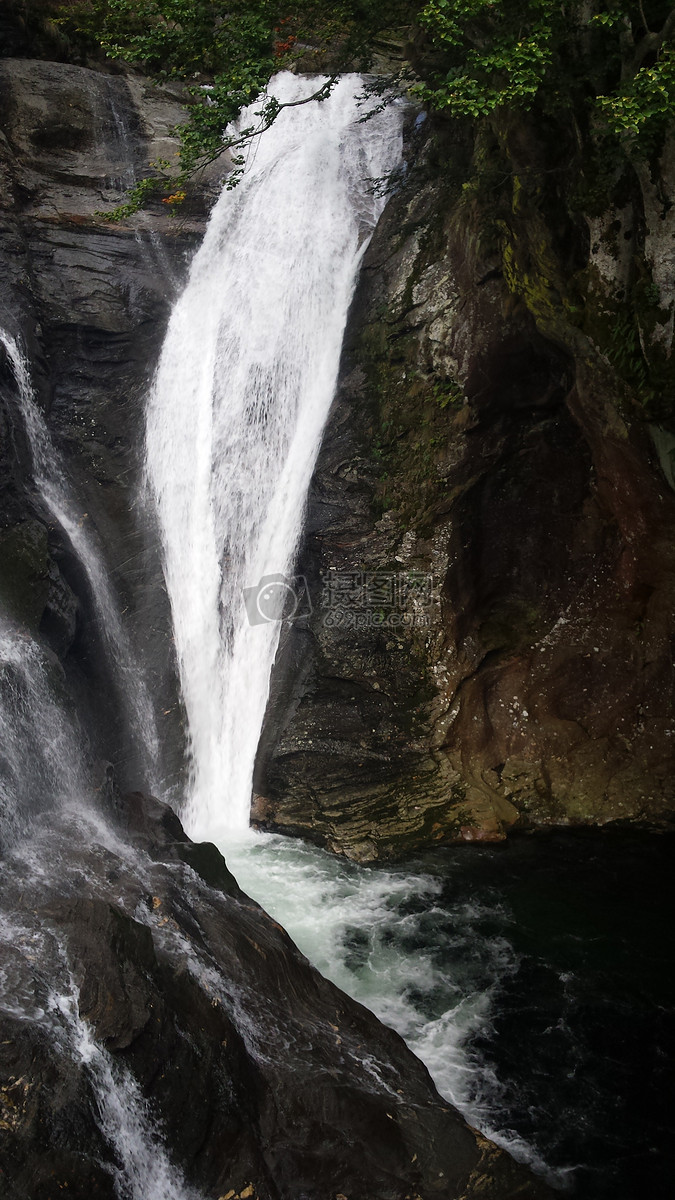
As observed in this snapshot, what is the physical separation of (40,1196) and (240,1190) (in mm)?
1304

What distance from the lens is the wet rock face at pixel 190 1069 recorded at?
4.54 meters

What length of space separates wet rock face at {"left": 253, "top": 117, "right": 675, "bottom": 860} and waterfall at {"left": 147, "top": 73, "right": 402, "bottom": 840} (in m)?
0.58

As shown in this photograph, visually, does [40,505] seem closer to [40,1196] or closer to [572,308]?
[572,308]

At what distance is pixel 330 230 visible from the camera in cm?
1224

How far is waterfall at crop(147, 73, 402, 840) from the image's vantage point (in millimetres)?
11062

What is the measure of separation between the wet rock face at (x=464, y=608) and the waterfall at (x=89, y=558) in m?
1.66

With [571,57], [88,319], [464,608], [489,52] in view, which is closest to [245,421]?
[88,319]

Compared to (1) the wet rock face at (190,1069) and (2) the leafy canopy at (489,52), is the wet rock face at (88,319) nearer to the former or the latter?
(2) the leafy canopy at (489,52)

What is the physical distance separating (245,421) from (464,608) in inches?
164

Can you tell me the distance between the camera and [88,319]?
11.9 metres

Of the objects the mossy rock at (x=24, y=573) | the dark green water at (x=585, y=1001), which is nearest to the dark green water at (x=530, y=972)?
the dark green water at (x=585, y=1001)

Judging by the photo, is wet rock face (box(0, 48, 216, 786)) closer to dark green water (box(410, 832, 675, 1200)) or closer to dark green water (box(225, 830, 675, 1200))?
dark green water (box(225, 830, 675, 1200))

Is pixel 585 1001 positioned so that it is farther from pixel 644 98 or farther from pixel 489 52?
pixel 489 52

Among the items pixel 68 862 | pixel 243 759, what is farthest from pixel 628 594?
pixel 68 862
